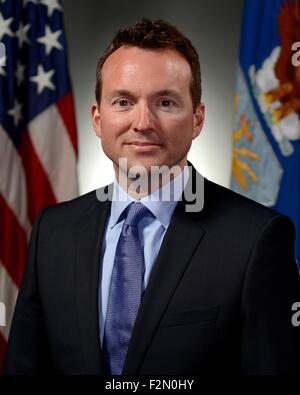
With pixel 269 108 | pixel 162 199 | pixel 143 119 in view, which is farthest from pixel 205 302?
pixel 269 108

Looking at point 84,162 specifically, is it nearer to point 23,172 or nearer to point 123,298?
point 23,172

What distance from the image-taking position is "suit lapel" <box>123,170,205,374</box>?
0.86m

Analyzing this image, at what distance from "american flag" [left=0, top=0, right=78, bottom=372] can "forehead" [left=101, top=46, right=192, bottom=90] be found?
Result: 3.45 ft

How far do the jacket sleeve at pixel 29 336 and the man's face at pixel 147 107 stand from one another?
0.29 m

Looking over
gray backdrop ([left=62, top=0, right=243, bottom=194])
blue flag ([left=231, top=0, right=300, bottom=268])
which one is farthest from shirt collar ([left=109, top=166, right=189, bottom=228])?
gray backdrop ([left=62, top=0, right=243, bottom=194])

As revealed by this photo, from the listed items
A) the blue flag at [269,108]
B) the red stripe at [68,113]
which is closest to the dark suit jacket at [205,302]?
the blue flag at [269,108]

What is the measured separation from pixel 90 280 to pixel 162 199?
0.58 feet

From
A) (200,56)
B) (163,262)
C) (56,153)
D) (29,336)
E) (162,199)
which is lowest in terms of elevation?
(29,336)

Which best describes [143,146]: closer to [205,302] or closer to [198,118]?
[198,118]

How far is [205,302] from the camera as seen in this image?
0.88m

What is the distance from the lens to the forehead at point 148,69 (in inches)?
34.6

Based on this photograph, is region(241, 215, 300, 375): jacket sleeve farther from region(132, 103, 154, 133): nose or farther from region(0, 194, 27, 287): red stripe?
region(0, 194, 27, 287): red stripe

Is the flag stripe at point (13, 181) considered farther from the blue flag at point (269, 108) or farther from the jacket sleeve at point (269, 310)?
the jacket sleeve at point (269, 310)

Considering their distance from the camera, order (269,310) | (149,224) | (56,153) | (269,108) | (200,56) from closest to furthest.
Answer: (269,310)
(149,224)
(269,108)
(56,153)
(200,56)
